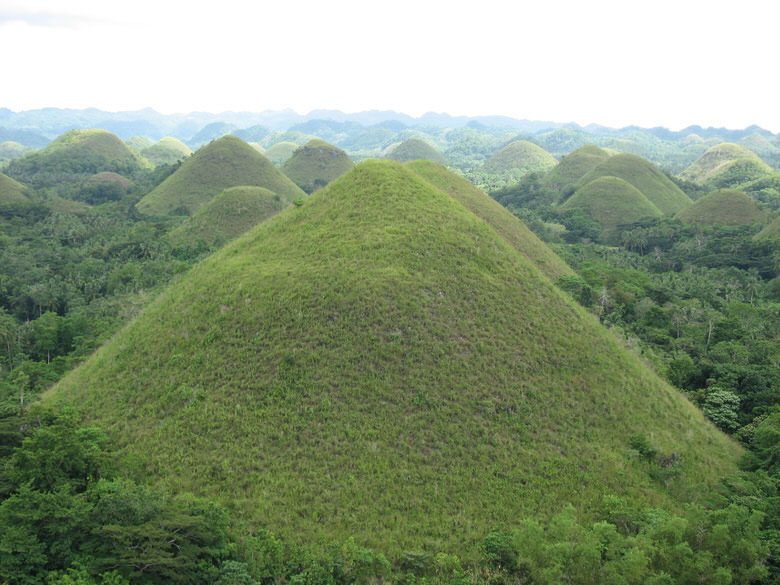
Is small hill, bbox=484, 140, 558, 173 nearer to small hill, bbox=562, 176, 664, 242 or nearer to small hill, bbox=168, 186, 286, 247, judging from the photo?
small hill, bbox=562, 176, 664, 242

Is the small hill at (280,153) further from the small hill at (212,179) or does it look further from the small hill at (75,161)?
the small hill at (212,179)

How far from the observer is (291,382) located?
16.0 metres

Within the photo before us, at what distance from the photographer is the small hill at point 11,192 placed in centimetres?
6638

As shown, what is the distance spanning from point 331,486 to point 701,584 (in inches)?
365

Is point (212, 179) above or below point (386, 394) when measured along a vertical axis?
above

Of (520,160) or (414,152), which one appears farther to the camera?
(414,152)

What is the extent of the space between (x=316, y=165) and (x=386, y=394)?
92006 millimetres

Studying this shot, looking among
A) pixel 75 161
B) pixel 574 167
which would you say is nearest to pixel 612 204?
pixel 574 167

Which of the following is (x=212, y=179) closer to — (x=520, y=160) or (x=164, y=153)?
(x=164, y=153)

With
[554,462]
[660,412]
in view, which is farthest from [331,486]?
[660,412]

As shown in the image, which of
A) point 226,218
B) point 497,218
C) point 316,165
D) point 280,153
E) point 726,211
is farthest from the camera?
point 280,153

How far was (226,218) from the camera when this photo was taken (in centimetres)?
5112

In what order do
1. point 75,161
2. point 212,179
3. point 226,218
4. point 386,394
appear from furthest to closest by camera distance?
point 75,161, point 212,179, point 226,218, point 386,394

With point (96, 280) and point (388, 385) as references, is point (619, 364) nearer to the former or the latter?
point (388, 385)
